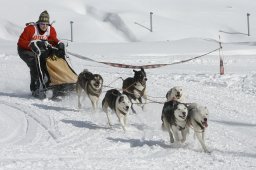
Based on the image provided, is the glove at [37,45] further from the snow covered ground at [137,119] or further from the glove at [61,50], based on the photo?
the snow covered ground at [137,119]

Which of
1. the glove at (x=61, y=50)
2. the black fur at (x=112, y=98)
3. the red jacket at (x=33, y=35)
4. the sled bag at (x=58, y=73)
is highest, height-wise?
the red jacket at (x=33, y=35)

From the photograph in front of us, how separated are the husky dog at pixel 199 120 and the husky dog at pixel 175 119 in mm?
76

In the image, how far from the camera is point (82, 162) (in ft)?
16.8

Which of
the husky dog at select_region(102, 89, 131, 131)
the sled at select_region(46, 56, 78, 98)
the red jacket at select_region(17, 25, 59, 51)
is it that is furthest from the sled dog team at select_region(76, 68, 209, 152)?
the red jacket at select_region(17, 25, 59, 51)

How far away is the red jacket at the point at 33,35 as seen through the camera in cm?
945

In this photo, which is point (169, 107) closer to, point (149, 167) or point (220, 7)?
point (149, 167)

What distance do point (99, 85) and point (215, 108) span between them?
1.98 metres

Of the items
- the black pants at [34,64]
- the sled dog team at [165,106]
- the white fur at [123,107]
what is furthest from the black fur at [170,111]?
the black pants at [34,64]

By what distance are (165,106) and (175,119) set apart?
1.05 ft

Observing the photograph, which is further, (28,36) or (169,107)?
(28,36)

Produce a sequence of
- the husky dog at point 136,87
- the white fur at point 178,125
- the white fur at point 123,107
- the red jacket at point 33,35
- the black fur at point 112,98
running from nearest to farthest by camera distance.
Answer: the white fur at point 178,125, the white fur at point 123,107, the black fur at point 112,98, the husky dog at point 136,87, the red jacket at point 33,35

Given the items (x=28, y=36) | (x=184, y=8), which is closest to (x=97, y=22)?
(x=184, y=8)

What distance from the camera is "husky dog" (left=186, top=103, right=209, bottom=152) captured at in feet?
19.3

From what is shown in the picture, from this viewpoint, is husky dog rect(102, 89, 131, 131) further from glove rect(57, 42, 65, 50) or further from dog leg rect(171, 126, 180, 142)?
glove rect(57, 42, 65, 50)
